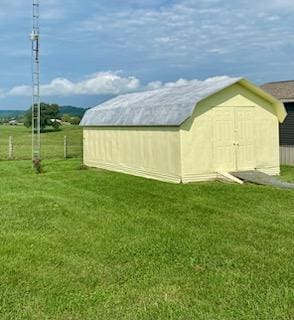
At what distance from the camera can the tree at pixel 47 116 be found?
60.0 metres

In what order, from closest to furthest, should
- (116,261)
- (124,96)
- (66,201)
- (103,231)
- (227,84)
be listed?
(116,261) < (103,231) < (66,201) < (227,84) < (124,96)

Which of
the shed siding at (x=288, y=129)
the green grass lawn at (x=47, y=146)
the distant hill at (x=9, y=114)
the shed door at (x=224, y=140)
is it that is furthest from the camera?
the distant hill at (x=9, y=114)

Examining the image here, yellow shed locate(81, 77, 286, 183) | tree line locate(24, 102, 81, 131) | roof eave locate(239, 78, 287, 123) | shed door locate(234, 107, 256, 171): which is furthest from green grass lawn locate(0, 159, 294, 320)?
tree line locate(24, 102, 81, 131)

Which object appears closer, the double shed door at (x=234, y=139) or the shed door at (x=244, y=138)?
the double shed door at (x=234, y=139)

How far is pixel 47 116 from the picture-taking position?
198 ft

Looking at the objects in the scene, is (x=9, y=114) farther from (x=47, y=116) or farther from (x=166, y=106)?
(x=166, y=106)

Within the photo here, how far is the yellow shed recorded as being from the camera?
47.0 ft

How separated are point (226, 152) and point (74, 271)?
992 centimetres

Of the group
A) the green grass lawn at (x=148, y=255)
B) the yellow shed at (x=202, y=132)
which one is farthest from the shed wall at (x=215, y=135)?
the green grass lawn at (x=148, y=255)

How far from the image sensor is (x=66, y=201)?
11.0 meters

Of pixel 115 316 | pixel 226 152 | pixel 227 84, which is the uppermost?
pixel 227 84

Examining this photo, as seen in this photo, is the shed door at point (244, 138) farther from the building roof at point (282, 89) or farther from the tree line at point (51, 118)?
the tree line at point (51, 118)

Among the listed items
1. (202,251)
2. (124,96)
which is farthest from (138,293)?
(124,96)

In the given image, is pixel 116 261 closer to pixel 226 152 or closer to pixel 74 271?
pixel 74 271
